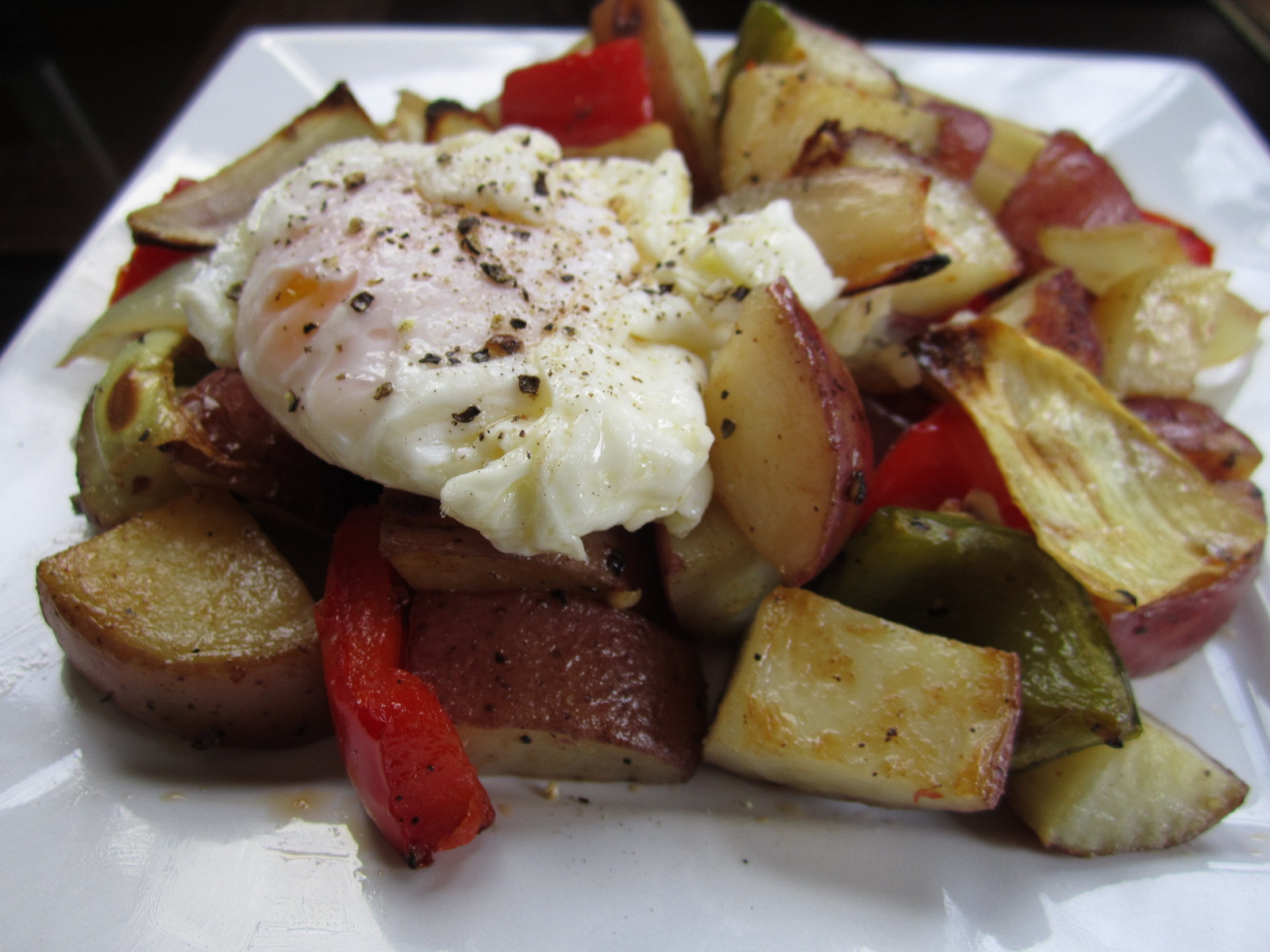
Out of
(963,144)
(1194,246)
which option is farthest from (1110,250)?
(963,144)

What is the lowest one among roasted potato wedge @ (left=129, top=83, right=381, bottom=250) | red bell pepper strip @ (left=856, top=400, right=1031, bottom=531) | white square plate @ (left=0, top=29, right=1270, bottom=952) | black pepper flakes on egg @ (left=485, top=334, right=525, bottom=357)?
white square plate @ (left=0, top=29, right=1270, bottom=952)

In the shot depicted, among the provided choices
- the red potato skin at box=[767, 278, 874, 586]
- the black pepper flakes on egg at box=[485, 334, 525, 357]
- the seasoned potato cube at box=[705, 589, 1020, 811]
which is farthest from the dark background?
the seasoned potato cube at box=[705, 589, 1020, 811]

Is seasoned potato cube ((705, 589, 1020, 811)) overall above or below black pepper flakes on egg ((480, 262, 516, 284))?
below

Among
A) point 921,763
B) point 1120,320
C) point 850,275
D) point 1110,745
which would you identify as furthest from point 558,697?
point 1120,320

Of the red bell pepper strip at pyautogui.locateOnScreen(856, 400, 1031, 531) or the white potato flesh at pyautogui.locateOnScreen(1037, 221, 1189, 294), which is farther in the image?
the white potato flesh at pyautogui.locateOnScreen(1037, 221, 1189, 294)

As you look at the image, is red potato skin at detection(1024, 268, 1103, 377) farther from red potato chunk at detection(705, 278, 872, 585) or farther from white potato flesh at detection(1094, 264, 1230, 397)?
red potato chunk at detection(705, 278, 872, 585)

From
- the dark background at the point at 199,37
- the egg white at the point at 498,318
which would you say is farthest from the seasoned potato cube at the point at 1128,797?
the dark background at the point at 199,37

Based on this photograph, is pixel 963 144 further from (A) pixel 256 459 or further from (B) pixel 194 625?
(B) pixel 194 625

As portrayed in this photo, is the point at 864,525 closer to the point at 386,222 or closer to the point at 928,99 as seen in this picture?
the point at 386,222
